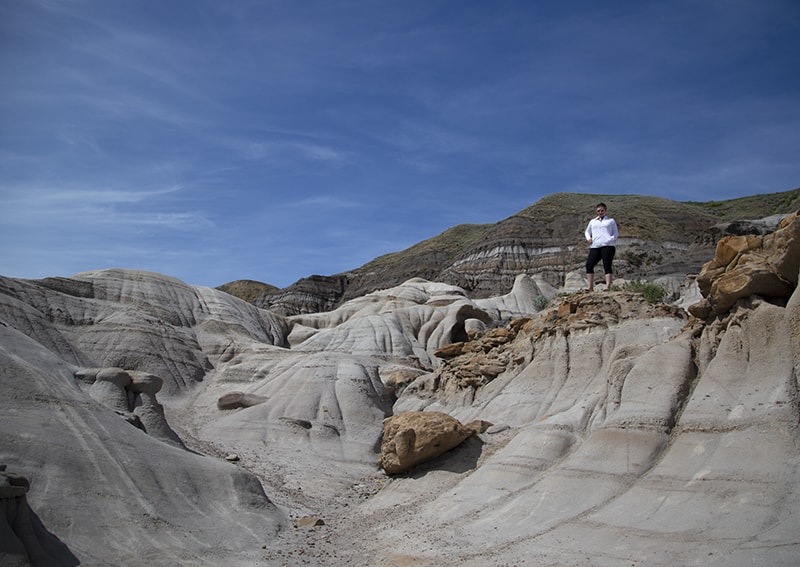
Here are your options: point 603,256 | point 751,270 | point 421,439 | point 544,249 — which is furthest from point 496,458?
point 544,249

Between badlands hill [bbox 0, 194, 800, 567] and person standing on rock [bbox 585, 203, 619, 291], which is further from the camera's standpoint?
person standing on rock [bbox 585, 203, 619, 291]

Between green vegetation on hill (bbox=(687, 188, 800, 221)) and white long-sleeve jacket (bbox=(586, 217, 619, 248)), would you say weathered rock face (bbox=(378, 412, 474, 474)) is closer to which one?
white long-sleeve jacket (bbox=(586, 217, 619, 248))

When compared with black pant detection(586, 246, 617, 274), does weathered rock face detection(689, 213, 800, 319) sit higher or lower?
lower

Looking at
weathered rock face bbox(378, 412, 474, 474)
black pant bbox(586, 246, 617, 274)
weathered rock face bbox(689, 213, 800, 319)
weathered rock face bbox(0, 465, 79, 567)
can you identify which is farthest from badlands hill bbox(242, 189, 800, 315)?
weathered rock face bbox(0, 465, 79, 567)

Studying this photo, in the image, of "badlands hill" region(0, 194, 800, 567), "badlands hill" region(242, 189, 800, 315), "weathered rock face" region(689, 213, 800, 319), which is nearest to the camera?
"badlands hill" region(0, 194, 800, 567)

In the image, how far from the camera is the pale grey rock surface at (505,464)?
474 inches

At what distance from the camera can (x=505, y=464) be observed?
643 inches

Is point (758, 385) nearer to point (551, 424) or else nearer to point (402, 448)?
point (551, 424)

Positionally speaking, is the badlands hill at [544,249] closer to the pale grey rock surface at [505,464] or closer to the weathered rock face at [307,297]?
the weathered rock face at [307,297]

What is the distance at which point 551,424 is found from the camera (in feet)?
55.2

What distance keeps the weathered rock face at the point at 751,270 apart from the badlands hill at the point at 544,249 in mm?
46901

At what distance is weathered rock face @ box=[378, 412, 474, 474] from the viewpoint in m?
18.9

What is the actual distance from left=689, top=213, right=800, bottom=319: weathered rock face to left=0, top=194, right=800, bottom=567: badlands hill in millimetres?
41

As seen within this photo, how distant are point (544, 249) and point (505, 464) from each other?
221ft
